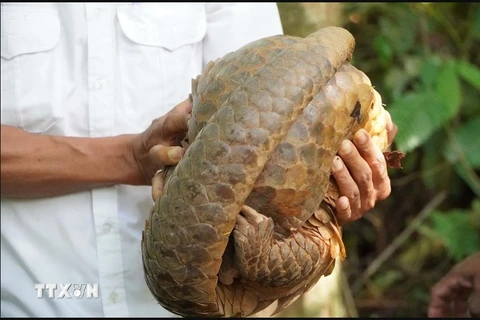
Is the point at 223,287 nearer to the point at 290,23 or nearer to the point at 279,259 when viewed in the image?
the point at 279,259

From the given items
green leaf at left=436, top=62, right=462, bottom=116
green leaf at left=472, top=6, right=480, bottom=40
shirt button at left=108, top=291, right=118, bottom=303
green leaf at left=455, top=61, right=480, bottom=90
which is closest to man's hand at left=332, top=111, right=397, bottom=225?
shirt button at left=108, top=291, right=118, bottom=303

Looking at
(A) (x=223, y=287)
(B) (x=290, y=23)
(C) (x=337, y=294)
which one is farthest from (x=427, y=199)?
(A) (x=223, y=287)

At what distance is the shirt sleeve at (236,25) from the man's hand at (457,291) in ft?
2.91

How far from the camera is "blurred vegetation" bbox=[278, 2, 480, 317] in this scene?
326cm

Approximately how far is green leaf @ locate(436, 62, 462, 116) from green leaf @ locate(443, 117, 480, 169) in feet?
0.86

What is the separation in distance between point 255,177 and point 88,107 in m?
0.77

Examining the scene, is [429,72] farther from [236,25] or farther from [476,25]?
[236,25]

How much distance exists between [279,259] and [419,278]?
9.28ft

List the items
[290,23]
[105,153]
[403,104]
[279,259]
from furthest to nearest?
[403,104] < [290,23] < [105,153] < [279,259]

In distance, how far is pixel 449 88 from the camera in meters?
3.15

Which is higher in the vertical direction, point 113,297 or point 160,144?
point 160,144

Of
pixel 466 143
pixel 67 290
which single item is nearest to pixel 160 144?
pixel 67 290

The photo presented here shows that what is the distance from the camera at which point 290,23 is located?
2.38 m

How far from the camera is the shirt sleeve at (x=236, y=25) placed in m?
1.80
